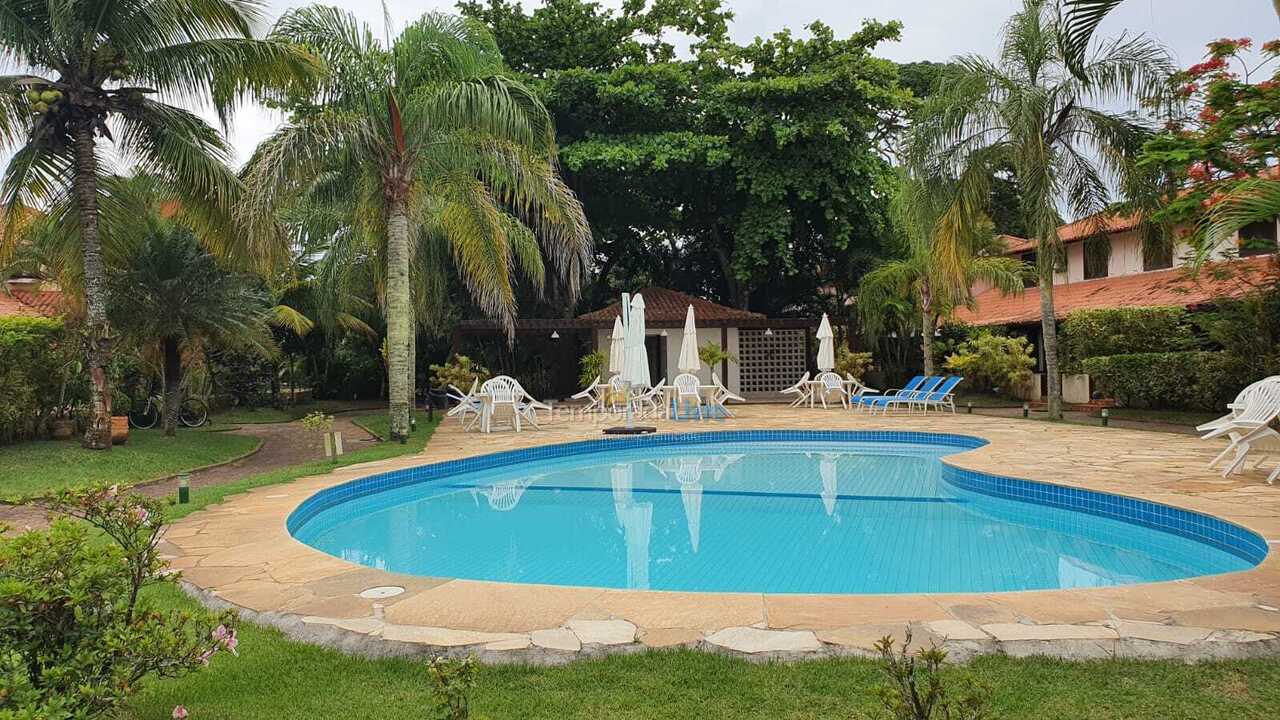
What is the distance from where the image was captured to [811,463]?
36.3 feet

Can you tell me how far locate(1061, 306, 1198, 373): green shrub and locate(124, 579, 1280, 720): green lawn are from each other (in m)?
14.5

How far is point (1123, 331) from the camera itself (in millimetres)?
16062

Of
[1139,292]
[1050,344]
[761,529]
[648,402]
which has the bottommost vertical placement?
[761,529]

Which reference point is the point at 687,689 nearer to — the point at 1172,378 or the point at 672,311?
the point at 1172,378

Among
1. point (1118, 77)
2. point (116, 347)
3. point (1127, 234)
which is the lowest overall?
point (116, 347)

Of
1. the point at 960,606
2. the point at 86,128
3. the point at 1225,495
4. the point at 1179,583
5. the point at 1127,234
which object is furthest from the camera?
the point at 1127,234

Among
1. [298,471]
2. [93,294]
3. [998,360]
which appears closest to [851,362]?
[998,360]

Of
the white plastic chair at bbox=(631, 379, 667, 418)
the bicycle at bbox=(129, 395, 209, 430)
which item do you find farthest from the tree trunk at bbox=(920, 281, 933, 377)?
the bicycle at bbox=(129, 395, 209, 430)

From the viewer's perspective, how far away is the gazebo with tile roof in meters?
21.3

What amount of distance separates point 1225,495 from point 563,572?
18.5 feet

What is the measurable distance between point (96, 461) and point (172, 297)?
12.2 ft

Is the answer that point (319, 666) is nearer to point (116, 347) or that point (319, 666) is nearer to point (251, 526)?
point (251, 526)

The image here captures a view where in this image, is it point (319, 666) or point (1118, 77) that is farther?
point (1118, 77)

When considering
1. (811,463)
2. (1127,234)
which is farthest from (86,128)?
(1127,234)
